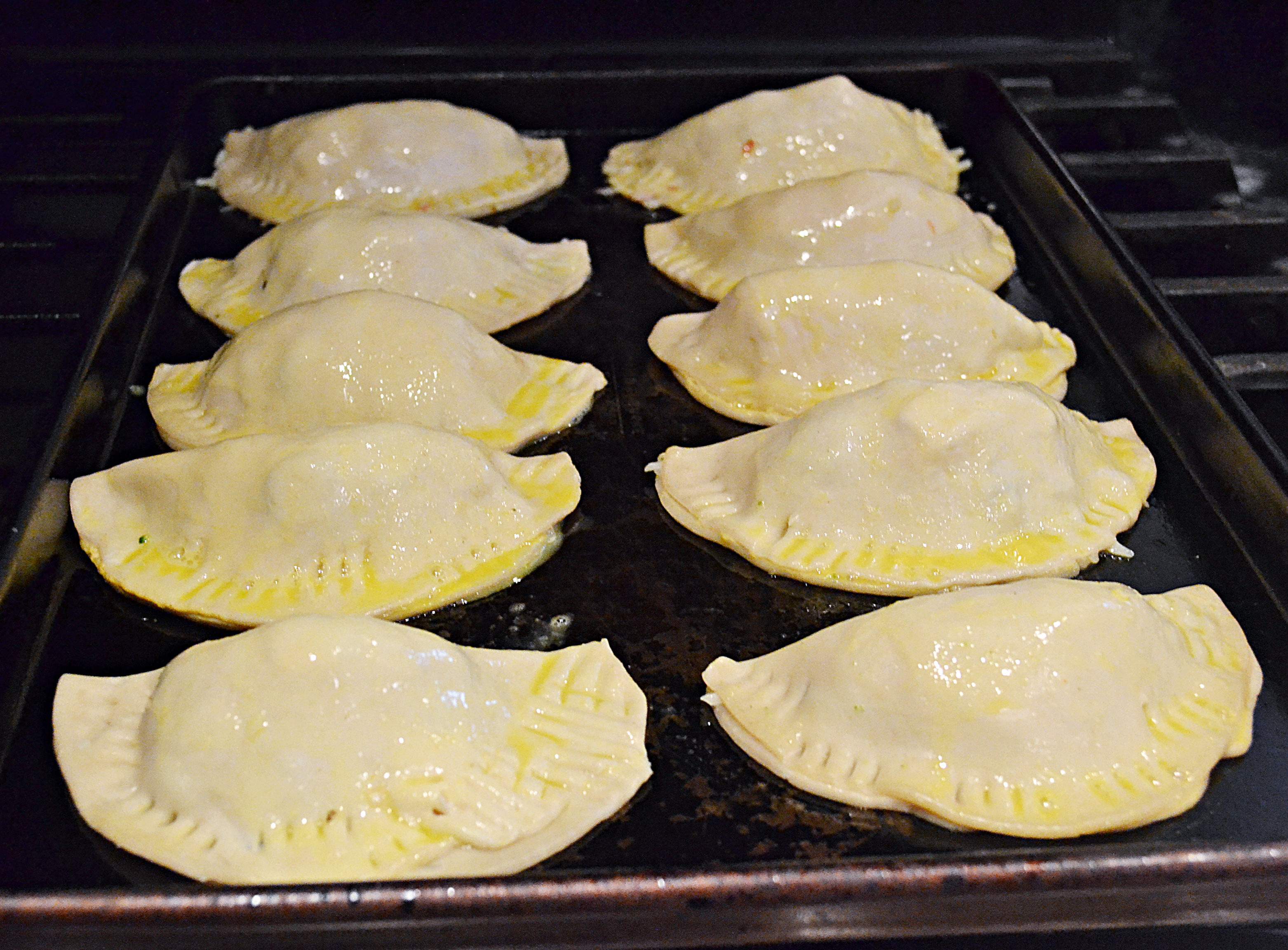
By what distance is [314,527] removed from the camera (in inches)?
85.0

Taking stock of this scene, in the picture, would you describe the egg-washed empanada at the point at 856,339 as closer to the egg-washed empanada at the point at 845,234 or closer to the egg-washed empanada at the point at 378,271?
the egg-washed empanada at the point at 845,234

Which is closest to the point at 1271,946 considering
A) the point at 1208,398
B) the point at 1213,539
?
the point at 1213,539

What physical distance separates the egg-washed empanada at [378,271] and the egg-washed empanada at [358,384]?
8.9 inches

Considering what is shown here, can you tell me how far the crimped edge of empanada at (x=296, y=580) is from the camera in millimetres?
2096

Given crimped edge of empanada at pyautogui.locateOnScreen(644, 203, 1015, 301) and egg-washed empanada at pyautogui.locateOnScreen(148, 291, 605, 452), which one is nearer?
egg-washed empanada at pyautogui.locateOnScreen(148, 291, 605, 452)

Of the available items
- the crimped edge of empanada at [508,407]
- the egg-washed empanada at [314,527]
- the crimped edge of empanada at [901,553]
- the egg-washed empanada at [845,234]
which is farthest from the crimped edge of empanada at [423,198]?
the crimped edge of empanada at [901,553]

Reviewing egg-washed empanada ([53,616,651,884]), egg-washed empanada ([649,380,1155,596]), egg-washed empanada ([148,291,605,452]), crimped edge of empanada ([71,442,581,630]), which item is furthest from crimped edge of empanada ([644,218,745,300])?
egg-washed empanada ([53,616,651,884])

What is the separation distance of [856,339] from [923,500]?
0.52 meters

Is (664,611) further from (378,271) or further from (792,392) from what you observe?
(378,271)

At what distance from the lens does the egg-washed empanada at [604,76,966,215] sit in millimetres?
3354

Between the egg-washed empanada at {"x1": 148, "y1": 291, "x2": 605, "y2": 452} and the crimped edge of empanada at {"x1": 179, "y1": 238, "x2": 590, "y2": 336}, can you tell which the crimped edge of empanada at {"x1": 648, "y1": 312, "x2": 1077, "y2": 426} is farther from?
the crimped edge of empanada at {"x1": 179, "y1": 238, "x2": 590, "y2": 336}

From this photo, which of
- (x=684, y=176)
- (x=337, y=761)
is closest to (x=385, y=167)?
(x=684, y=176)

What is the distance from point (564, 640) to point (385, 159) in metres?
1.74

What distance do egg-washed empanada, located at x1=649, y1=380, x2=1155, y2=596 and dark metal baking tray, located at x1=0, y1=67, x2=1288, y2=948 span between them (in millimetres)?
57
